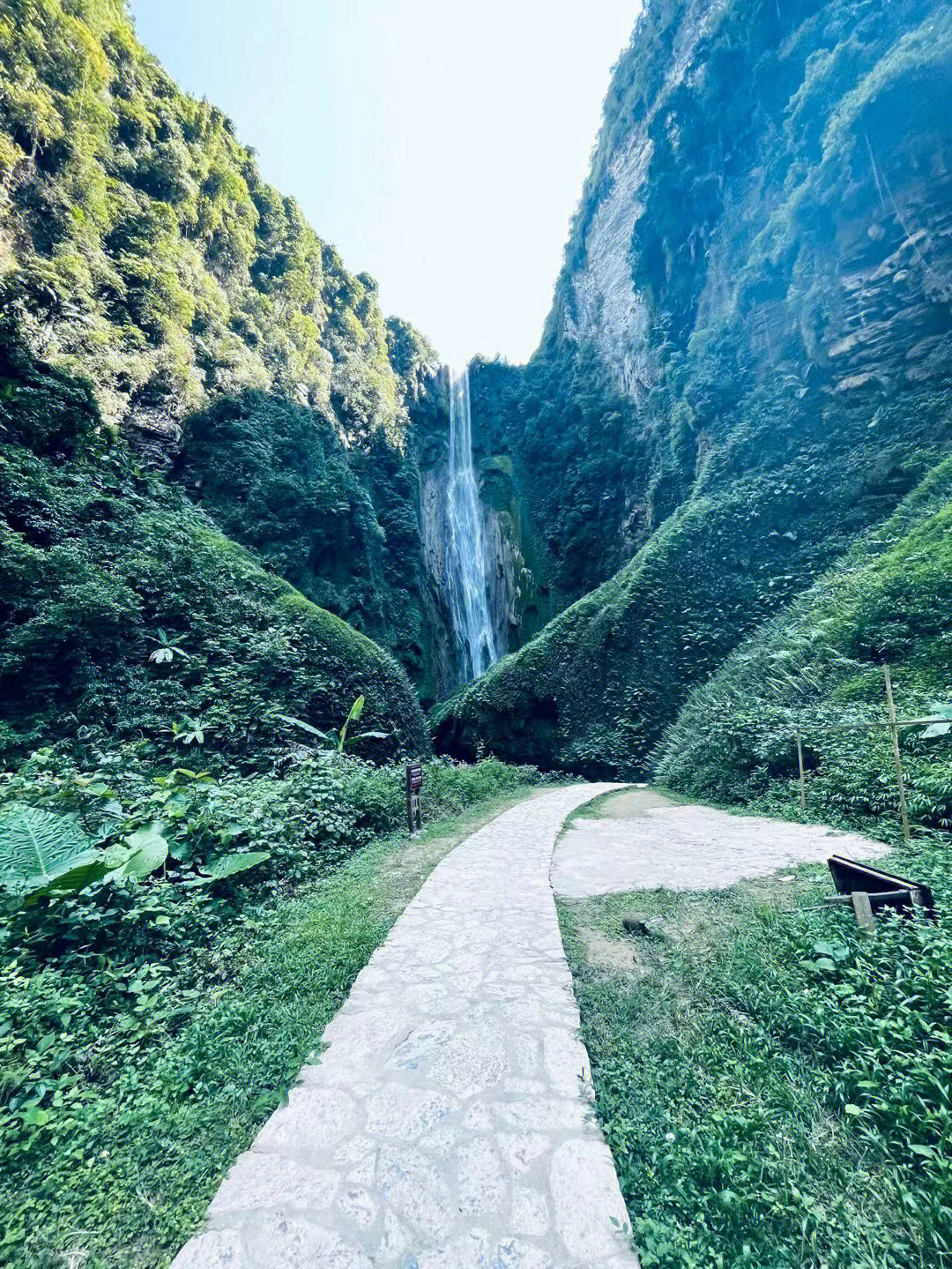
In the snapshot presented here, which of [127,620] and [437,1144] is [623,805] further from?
[127,620]

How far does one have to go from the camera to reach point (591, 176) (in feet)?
80.2

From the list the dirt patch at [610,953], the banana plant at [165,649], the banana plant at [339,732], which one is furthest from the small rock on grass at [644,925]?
the banana plant at [165,649]

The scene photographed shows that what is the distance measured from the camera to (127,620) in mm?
9297

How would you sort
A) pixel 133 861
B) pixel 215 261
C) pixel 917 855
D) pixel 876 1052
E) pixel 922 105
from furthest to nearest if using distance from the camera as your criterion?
pixel 215 261
pixel 922 105
pixel 917 855
pixel 133 861
pixel 876 1052

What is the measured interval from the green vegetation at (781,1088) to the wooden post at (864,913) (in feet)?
0.20

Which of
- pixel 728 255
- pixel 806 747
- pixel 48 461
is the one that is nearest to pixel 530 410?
pixel 728 255

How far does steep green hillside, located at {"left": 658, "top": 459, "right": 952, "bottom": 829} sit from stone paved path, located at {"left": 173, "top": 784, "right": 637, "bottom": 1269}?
448 centimetres

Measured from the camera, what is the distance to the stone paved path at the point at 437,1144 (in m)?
1.57

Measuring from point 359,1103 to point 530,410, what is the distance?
1095 inches

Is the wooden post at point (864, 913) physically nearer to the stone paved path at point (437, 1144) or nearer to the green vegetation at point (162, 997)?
the stone paved path at point (437, 1144)

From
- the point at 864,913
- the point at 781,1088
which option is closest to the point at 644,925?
the point at 864,913

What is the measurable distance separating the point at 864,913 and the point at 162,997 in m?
3.93

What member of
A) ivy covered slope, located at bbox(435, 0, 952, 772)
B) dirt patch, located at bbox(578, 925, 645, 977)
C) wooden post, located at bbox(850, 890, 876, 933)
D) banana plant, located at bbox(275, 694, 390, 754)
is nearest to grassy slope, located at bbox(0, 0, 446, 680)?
banana plant, located at bbox(275, 694, 390, 754)

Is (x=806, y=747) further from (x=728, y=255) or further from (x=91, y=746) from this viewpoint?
(x=728, y=255)
